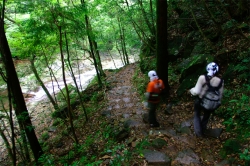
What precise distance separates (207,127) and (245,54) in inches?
129

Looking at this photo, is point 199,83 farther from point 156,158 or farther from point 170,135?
point 156,158

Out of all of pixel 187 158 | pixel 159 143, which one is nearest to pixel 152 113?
pixel 159 143

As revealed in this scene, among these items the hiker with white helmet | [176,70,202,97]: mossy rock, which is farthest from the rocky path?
the hiker with white helmet

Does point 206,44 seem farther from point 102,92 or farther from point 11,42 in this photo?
point 11,42

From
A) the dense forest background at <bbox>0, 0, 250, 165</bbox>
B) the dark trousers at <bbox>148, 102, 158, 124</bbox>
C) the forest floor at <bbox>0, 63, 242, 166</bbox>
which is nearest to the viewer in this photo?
the forest floor at <bbox>0, 63, 242, 166</bbox>

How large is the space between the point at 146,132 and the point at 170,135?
79 cm

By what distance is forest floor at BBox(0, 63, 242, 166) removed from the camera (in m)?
4.95

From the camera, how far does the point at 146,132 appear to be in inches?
243

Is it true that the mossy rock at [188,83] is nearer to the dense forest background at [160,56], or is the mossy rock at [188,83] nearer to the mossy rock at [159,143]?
the dense forest background at [160,56]

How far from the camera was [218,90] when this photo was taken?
4.75 metres

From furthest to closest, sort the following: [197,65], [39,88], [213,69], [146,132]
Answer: [39,88]
[197,65]
[146,132]
[213,69]

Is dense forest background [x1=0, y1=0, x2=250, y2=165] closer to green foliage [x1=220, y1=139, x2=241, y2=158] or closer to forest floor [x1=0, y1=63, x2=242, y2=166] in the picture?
green foliage [x1=220, y1=139, x2=241, y2=158]

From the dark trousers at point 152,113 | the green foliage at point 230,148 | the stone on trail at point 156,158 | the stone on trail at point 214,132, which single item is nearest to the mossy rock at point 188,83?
the dark trousers at point 152,113

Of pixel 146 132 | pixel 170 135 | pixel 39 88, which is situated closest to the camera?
pixel 170 135
